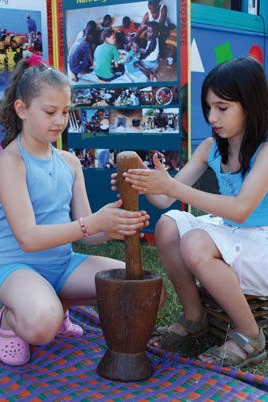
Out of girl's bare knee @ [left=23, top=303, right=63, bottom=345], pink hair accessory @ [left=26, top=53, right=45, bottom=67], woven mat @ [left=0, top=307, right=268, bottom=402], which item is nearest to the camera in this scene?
woven mat @ [left=0, top=307, right=268, bottom=402]

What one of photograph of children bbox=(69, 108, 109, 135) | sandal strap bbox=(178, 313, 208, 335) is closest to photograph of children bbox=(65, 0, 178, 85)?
photograph of children bbox=(69, 108, 109, 135)

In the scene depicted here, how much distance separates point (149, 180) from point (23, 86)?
0.57m

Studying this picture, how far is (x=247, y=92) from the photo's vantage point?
201 cm

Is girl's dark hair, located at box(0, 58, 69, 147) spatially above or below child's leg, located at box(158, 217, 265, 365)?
above

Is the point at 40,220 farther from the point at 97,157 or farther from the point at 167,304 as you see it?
the point at 97,157

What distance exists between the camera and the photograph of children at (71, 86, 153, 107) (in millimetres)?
3475

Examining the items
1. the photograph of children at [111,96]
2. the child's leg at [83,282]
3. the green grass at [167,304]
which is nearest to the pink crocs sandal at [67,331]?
the child's leg at [83,282]

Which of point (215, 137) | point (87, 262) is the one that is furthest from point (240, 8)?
point (87, 262)

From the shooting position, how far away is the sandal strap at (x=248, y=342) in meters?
2.01

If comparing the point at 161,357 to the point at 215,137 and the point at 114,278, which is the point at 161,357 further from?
the point at 215,137

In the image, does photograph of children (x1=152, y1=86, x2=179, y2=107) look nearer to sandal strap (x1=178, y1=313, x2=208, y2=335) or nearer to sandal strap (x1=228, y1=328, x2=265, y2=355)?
sandal strap (x1=178, y1=313, x2=208, y2=335)

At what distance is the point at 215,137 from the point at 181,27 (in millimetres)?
1244

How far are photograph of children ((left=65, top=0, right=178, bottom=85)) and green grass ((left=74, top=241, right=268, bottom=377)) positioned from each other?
3.34 feet

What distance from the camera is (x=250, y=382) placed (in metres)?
1.82
